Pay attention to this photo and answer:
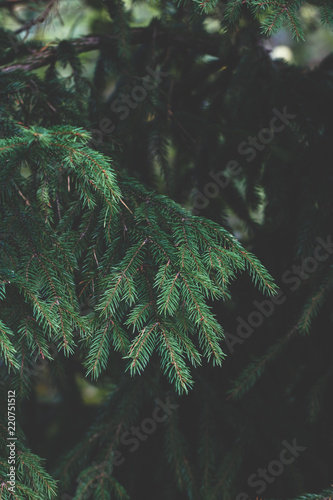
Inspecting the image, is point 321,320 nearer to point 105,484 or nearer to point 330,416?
point 330,416

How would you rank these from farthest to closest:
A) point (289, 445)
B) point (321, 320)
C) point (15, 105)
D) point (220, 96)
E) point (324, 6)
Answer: point (220, 96) → point (321, 320) → point (289, 445) → point (15, 105) → point (324, 6)

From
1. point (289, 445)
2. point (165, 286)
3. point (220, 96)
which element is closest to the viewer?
point (165, 286)

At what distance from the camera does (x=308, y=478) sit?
1732 mm

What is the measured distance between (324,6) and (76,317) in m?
1.01

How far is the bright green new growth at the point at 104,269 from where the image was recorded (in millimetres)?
975

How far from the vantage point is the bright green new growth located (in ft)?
3.20

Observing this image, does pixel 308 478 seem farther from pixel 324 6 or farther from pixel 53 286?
pixel 324 6

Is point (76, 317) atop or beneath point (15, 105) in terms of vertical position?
beneath

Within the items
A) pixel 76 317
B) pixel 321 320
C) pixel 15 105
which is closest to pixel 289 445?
pixel 321 320

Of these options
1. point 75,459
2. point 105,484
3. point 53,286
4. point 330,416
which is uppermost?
point 53,286

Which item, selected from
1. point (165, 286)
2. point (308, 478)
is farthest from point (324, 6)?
point (308, 478)

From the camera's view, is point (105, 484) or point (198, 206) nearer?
point (105, 484)

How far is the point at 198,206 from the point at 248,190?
24 cm

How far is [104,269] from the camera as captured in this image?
1093mm
